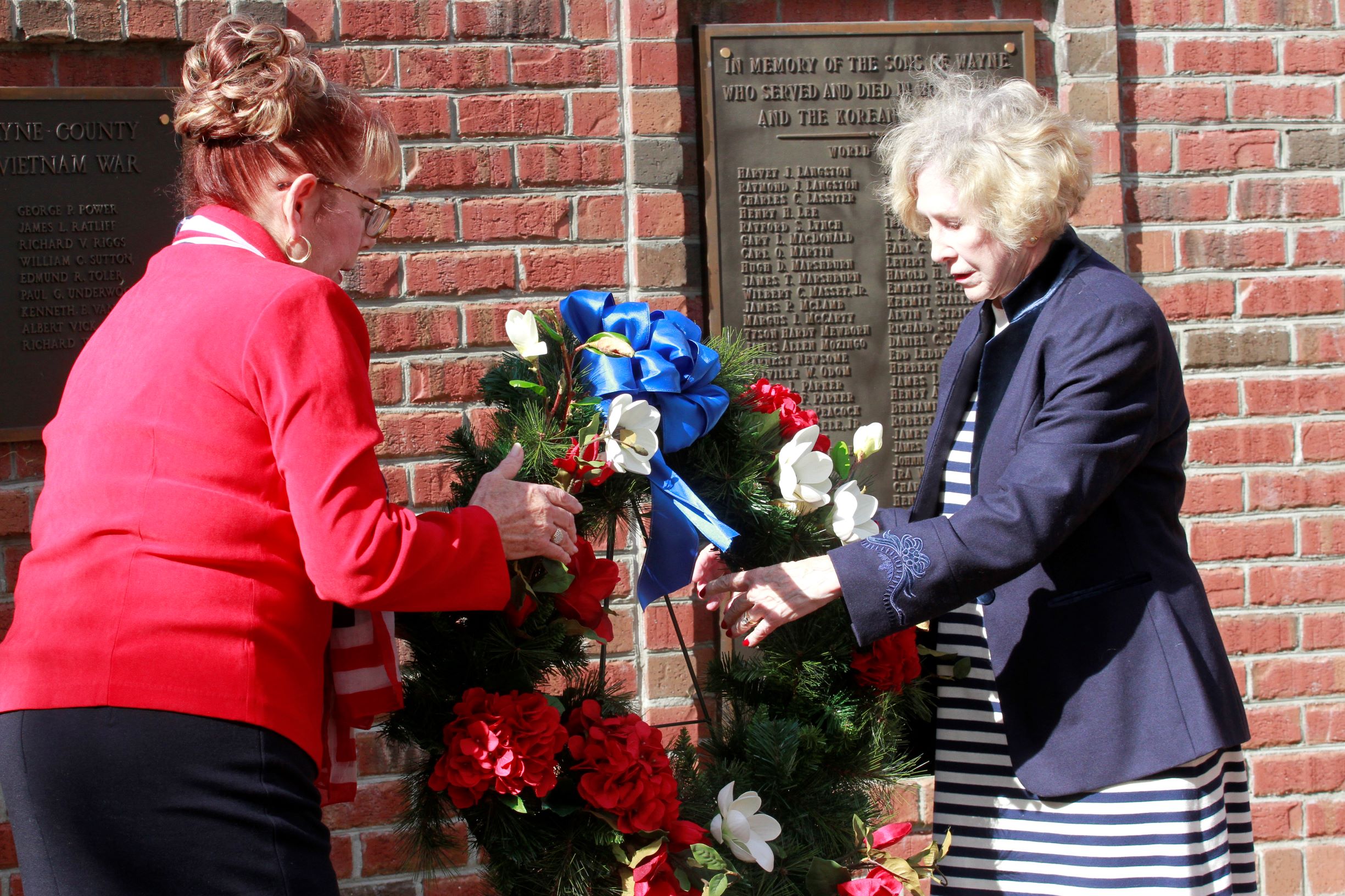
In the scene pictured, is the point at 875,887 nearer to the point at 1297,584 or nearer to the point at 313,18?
the point at 1297,584

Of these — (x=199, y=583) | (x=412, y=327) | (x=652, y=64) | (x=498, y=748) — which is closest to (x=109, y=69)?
(x=412, y=327)

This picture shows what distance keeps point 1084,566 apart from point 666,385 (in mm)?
713

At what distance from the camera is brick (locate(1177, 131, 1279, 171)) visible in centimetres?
304

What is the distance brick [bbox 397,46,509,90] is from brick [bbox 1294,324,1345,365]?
2.20m

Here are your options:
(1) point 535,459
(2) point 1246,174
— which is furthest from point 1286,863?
(1) point 535,459

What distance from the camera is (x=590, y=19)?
9.25 ft

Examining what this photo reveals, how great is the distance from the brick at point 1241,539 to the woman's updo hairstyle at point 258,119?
2.44 metres

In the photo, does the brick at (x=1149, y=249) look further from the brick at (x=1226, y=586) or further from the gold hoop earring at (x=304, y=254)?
the gold hoop earring at (x=304, y=254)

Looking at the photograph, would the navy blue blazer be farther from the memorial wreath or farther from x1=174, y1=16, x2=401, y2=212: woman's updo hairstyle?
x1=174, y1=16, x2=401, y2=212: woman's updo hairstyle

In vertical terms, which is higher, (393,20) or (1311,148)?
(393,20)

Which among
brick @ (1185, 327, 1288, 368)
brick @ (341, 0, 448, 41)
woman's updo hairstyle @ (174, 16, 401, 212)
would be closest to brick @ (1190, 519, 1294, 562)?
brick @ (1185, 327, 1288, 368)

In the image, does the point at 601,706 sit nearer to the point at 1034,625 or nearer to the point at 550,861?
the point at 550,861

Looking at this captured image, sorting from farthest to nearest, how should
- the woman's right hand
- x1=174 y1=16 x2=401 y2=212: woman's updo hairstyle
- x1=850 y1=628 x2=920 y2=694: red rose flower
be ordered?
1. x1=850 y1=628 x2=920 y2=694: red rose flower
2. the woman's right hand
3. x1=174 y1=16 x2=401 y2=212: woman's updo hairstyle

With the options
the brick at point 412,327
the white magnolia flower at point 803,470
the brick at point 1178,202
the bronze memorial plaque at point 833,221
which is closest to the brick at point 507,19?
the bronze memorial plaque at point 833,221
